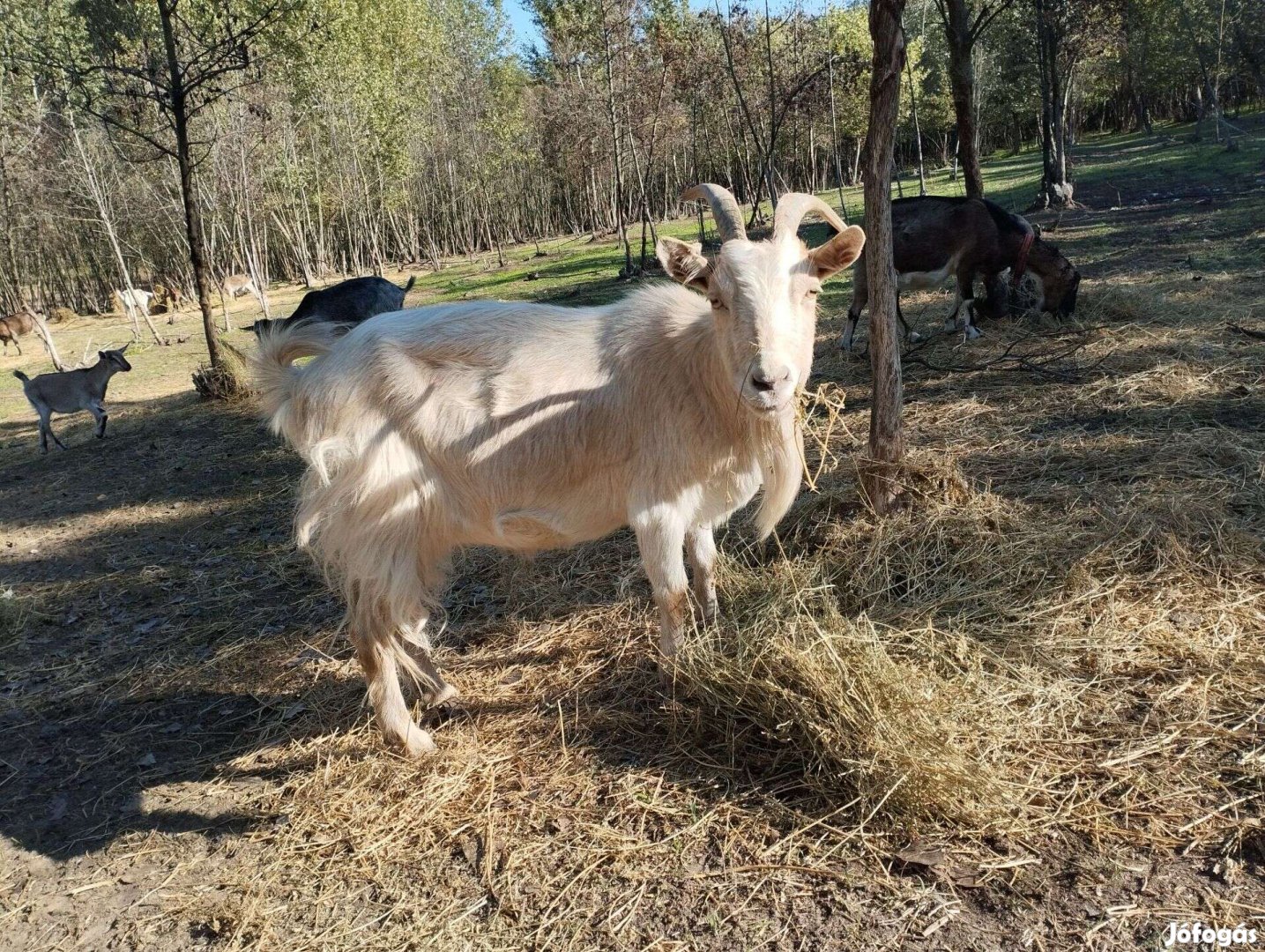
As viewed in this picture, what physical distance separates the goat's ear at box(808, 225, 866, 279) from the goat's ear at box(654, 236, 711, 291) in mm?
476

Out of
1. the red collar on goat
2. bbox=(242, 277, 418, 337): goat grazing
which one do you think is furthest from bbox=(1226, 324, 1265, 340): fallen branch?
bbox=(242, 277, 418, 337): goat grazing

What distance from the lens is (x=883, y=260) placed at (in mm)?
4574

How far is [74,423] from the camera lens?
1368 cm

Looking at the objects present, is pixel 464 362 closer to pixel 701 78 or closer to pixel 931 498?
pixel 931 498

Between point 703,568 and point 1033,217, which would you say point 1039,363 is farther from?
point 1033,217

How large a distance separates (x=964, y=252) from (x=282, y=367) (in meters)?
8.89

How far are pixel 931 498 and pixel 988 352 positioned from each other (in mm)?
5017

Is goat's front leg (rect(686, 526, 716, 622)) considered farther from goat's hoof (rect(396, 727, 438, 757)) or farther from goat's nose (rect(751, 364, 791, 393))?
goat's hoof (rect(396, 727, 438, 757))

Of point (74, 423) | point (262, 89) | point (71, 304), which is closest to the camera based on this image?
point (74, 423)

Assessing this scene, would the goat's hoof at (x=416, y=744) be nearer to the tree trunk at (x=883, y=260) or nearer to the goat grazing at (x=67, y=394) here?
the tree trunk at (x=883, y=260)

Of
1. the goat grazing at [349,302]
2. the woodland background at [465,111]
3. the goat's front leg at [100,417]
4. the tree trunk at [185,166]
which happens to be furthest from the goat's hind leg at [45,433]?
the woodland background at [465,111]

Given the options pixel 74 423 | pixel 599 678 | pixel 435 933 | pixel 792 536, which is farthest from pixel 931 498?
pixel 74 423

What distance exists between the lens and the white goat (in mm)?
3629

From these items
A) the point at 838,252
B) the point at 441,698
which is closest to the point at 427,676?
the point at 441,698
